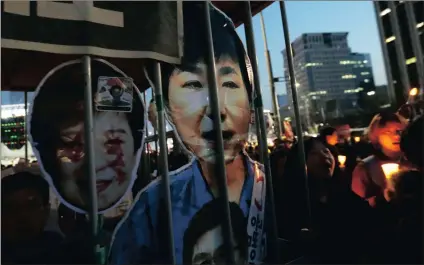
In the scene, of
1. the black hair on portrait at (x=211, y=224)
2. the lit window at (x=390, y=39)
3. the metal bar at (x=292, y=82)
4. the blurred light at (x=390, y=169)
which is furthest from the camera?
the lit window at (x=390, y=39)

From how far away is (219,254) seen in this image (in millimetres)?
3004

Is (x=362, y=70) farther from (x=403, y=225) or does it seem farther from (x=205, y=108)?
→ (x=205, y=108)

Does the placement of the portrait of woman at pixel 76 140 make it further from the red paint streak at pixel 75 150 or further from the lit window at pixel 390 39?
the lit window at pixel 390 39

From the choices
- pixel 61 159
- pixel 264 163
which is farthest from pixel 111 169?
pixel 264 163

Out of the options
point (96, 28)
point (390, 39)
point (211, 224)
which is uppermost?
point (390, 39)

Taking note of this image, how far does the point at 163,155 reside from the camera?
2.76 m

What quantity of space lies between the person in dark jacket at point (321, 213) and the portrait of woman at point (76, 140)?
2049 mm

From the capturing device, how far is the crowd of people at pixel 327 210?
2271mm

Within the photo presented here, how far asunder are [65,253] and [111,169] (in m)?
0.65

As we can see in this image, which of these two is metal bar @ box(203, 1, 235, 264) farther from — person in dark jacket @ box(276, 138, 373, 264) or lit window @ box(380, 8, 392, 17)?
lit window @ box(380, 8, 392, 17)

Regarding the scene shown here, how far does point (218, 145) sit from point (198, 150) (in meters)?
0.19

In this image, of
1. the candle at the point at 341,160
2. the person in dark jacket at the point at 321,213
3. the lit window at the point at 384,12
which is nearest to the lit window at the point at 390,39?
the lit window at the point at 384,12

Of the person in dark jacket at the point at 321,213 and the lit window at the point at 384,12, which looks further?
the lit window at the point at 384,12

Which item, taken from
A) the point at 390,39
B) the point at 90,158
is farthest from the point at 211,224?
the point at 390,39
